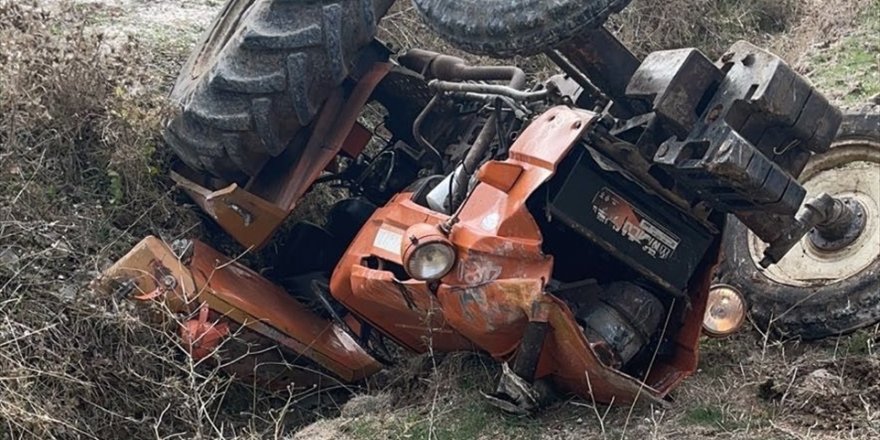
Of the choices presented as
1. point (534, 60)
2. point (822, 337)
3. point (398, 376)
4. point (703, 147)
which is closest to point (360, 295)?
point (398, 376)

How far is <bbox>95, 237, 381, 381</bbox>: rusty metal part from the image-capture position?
4.16 meters

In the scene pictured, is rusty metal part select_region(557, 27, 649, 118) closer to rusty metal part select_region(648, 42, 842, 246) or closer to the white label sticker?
rusty metal part select_region(648, 42, 842, 246)

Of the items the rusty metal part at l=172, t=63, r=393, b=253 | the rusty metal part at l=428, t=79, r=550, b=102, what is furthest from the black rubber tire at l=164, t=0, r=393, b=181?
the rusty metal part at l=428, t=79, r=550, b=102

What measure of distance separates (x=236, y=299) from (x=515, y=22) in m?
1.66

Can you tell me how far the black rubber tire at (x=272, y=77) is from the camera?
4074 mm

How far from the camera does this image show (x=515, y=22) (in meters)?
3.37

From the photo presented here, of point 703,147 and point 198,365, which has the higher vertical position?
point 703,147

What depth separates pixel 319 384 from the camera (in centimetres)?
445

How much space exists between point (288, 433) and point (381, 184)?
120cm

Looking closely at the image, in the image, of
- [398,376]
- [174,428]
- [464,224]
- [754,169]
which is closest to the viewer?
[754,169]

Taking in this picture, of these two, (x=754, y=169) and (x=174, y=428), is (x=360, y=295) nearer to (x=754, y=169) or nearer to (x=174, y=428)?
(x=174, y=428)

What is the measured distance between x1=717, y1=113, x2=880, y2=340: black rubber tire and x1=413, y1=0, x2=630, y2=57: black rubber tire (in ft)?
4.75

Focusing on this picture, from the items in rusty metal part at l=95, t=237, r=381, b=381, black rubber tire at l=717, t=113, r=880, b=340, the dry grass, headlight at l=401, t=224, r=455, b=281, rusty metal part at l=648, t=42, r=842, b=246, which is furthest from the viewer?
rusty metal part at l=95, t=237, r=381, b=381

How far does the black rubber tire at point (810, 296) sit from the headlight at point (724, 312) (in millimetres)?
127
